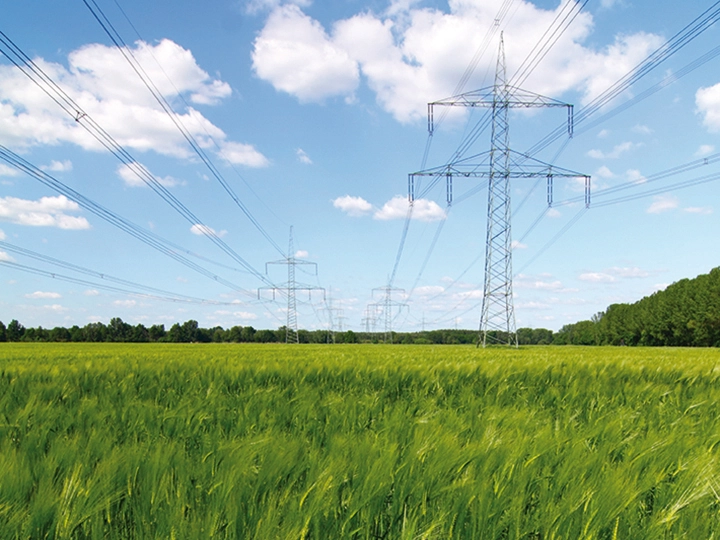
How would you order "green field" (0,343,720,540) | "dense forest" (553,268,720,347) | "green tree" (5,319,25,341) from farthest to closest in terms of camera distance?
1. "green tree" (5,319,25,341)
2. "dense forest" (553,268,720,347)
3. "green field" (0,343,720,540)

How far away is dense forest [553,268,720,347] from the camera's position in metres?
70.0

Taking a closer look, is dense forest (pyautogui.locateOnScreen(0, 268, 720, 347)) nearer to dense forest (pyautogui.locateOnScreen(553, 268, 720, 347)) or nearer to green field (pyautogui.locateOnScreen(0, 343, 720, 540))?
dense forest (pyautogui.locateOnScreen(553, 268, 720, 347))

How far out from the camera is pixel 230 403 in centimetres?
416

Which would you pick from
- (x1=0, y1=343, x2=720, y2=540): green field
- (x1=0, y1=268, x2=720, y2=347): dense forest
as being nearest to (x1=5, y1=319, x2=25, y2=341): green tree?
(x1=0, y1=268, x2=720, y2=347): dense forest

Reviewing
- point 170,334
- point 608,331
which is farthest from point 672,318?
point 170,334

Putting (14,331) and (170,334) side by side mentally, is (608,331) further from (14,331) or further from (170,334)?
(14,331)

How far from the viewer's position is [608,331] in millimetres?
109062

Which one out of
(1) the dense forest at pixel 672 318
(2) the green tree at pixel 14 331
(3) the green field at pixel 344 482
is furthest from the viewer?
(2) the green tree at pixel 14 331

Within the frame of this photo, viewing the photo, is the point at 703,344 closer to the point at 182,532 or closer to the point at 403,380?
the point at 403,380

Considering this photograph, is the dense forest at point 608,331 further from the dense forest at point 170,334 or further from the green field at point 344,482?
the green field at point 344,482

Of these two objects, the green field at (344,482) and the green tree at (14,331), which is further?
the green tree at (14,331)

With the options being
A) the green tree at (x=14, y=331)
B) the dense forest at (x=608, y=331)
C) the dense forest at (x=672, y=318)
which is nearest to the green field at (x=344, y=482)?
the dense forest at (x=608, y=331)

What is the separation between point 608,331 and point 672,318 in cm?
3108

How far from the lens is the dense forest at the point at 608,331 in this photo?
71.5m
